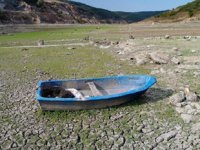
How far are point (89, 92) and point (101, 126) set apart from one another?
9.40ft

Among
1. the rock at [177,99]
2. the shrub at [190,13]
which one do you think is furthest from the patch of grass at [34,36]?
the shrub at [190,13]

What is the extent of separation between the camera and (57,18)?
128375mm

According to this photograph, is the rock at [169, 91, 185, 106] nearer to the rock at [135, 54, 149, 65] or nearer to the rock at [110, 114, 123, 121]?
the rock at [110, 114, 123, 121]

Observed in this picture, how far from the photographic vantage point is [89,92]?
12.8 m

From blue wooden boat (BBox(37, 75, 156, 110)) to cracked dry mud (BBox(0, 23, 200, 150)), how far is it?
0.25 meters

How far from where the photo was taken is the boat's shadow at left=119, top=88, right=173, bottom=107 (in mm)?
11992

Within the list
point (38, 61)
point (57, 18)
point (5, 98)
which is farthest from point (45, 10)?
point (5, 98)

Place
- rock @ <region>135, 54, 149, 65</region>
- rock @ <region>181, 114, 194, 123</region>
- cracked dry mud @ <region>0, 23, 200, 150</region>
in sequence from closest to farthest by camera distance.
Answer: cracked dry mud @ <region>0, 23, 200, 150</region>
rock @ <region>181, 114, 194, 123</region>
rock @ <region>135, 54, 149, 65</region>

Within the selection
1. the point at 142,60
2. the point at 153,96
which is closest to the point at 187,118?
the point at 153,96

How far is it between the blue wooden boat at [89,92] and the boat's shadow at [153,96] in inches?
13.7

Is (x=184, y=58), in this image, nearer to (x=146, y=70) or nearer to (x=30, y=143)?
(x=146, y=70)

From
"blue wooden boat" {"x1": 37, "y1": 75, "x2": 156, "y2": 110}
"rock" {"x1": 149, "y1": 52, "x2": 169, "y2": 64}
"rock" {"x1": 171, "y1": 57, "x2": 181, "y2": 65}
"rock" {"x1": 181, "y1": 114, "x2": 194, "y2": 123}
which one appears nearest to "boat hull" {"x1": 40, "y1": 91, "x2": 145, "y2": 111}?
"blue wooden boat" {"x1": 37, "y1": 75, "x2": 156, "y2": 110}

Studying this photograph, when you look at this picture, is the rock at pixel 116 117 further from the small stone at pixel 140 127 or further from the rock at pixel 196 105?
the rock at pixel 196 105

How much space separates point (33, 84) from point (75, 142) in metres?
7.03
